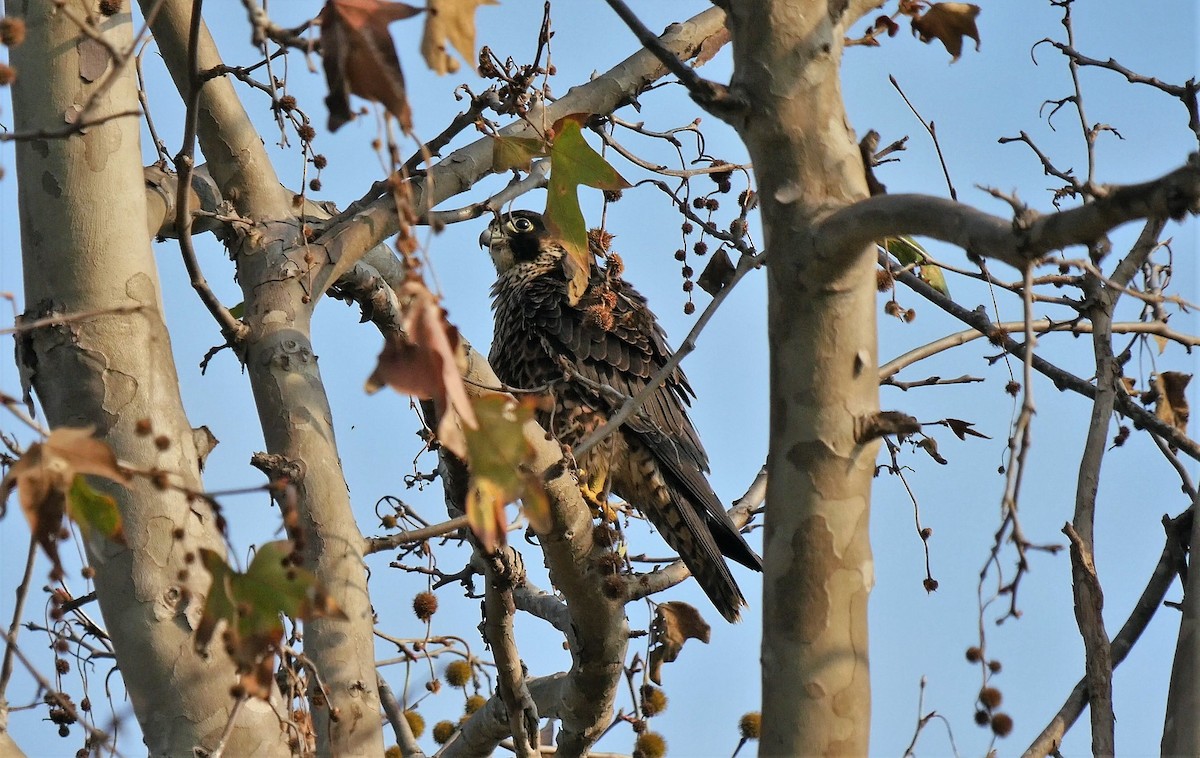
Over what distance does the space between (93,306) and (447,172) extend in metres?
1.29

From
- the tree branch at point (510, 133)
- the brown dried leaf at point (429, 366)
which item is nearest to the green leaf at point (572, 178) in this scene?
the tree branch at point (510, 133)

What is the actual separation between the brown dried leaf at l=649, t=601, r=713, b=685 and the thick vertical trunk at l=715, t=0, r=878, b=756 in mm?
1510

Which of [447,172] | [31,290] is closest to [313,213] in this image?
[447,172]

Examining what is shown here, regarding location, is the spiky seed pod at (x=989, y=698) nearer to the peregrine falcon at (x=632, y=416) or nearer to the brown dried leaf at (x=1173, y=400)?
the brown dried leaf at (x=1173, y=400)

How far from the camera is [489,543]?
1.59 m

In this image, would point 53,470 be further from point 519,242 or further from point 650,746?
point 519,242

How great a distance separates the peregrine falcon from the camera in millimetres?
5332

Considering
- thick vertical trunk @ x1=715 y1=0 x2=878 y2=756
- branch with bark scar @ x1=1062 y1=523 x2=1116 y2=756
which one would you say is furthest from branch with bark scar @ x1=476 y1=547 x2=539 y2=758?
thick vertical trunk @ x1=715 y1=0 x2=878 y2=756

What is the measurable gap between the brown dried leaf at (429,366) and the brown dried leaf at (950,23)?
1315 mm

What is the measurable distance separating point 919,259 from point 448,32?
2320 millimetres

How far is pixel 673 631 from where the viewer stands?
11.3ft

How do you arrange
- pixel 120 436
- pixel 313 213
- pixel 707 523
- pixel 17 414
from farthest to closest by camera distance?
pixel 707 523 < pixel 313 213 < pixel 120 436 < pixel 17 414

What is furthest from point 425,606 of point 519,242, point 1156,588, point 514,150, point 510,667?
point 519,242

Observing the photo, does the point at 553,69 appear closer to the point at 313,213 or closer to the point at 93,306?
the point at 313,213
